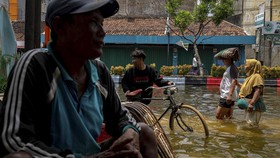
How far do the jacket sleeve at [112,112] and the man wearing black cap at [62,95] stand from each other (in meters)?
0.09

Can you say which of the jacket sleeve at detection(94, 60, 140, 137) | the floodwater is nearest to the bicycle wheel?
the floodwater

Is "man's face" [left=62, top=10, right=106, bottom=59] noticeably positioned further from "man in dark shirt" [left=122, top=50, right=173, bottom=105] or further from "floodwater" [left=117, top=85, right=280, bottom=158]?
"man in dark shirt" [left=122, top=50, right=173, bottom=105]

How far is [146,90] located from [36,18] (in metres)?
2.23

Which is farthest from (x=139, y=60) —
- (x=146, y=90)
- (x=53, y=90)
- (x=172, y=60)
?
(x=172, y=60)

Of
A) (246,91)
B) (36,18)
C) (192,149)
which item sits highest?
(36,18)

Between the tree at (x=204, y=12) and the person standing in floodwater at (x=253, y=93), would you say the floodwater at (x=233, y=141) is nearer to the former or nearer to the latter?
the person standing in floodwater at (x=253, y=93)

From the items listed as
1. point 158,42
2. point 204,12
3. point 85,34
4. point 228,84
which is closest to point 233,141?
point 228,84

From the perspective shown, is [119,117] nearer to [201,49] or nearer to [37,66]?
[37,66]

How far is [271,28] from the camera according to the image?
30.0m

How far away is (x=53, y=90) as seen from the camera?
197 cm

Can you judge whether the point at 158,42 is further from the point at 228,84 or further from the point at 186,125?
the point at 186,125

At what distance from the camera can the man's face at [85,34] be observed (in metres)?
2.07

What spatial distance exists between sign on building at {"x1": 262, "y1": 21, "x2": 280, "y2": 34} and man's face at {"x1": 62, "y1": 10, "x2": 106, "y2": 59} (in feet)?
97.5

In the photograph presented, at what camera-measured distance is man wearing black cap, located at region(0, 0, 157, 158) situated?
5.94ft
